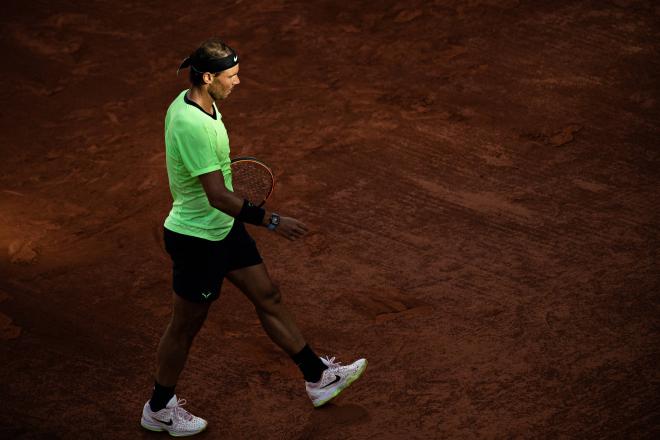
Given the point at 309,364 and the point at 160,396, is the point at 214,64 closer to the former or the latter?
the point at 309,364

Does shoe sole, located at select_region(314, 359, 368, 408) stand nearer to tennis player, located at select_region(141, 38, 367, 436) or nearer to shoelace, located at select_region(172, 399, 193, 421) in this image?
tennis player, located at select_region(141, 38, 367, 436)

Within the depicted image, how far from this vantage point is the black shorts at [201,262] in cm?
419

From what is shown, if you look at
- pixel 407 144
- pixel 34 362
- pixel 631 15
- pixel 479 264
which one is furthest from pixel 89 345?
pixel 631 15

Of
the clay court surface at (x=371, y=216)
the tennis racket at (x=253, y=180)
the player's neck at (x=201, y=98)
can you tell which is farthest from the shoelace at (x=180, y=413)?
the player's neck at (x=201, y=98)

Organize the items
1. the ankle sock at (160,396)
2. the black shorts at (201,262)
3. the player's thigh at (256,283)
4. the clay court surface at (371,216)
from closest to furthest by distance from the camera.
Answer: the black shorts at (201,262) < the player's thigh at (256,283) < the ankle sock at (160,396) < the clay court surface at (371,216)

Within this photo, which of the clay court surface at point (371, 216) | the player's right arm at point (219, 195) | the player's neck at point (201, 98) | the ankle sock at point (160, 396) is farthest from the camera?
the clay court surface at point (371, 216)

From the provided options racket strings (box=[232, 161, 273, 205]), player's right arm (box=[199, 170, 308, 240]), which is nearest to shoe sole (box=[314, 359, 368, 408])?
racket strings (box=[232, 161, 273, 205])

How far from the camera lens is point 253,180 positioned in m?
4.67

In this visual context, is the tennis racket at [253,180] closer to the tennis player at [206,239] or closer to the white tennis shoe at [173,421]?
the tennis player at [206,239]

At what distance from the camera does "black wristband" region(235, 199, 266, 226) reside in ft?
13.1

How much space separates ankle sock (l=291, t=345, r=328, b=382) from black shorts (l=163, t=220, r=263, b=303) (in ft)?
2.05

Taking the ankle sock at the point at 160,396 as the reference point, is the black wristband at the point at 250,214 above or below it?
above

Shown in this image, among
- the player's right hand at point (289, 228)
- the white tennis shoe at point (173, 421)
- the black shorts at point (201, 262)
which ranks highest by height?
the player's right hand at point (289, 228)

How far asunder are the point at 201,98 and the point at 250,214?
0.64 metres
